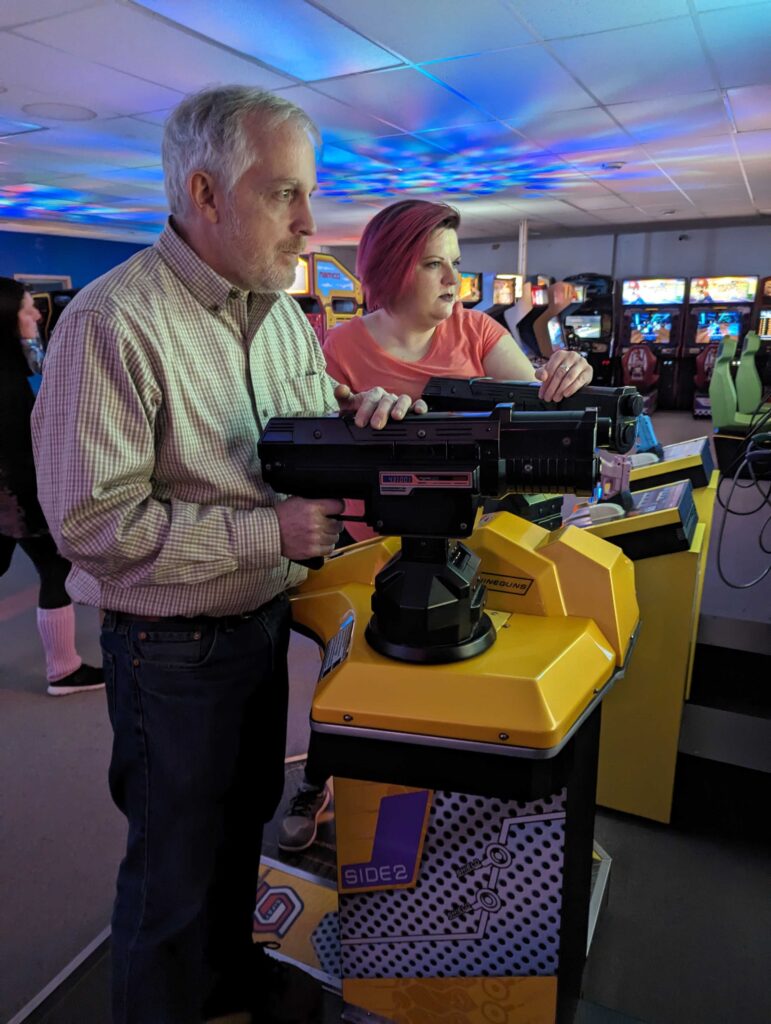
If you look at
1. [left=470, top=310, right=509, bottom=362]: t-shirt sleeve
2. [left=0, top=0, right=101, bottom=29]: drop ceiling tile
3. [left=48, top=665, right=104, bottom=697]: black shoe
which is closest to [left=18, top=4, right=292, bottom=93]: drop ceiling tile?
[left=0, top=0, right=101, bottom=29]: drop ceiling tile

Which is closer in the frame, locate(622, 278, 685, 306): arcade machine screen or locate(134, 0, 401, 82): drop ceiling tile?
locate(134, 0, 401, 82): drop ceiling tile

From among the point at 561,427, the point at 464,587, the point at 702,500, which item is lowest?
the point at 702,500

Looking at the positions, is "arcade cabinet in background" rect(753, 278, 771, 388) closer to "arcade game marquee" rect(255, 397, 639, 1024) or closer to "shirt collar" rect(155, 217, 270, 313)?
"arcade game marquee" rect(255, 397, 639, 1024)

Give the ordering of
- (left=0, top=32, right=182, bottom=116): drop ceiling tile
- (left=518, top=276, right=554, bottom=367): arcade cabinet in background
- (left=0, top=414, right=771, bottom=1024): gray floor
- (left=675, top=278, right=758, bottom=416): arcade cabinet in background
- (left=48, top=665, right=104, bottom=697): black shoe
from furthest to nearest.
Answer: (left=675, top=278, right=758, bottom=416): arcade cabinet in background < (left=518, top=276, right=554, bottom=367): arcade cabinet in background < (left=0, top=32, right=182, bottom=116): drop ceiling tile < (left=48, top=665, right=104, bottom=697): black shoe < (left=0, top=414, right=771, bottom=1024): gray floor

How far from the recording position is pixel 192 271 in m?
1.07

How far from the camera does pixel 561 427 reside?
2.87 feet

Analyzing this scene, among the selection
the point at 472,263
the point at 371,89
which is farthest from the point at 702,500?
the point at 472,263

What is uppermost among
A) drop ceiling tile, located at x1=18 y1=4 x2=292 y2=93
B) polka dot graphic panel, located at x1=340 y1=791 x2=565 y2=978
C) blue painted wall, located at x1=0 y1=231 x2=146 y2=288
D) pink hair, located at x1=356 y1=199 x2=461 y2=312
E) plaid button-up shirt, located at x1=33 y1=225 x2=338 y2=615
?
drop ceiling tile, located at x1=18 y1=4 x2=292 y2=93

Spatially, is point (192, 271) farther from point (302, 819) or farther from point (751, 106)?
point (751, 106)

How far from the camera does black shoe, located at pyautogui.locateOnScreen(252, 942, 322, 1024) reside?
1354 mm

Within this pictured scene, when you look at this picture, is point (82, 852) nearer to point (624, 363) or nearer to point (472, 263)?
point (624, 363)

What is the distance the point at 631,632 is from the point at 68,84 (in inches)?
179

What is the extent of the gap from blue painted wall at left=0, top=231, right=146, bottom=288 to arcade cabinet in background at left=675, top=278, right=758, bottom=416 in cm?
809

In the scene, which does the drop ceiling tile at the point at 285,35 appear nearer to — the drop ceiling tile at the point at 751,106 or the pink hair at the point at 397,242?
the pink hair at the point at 397,242
